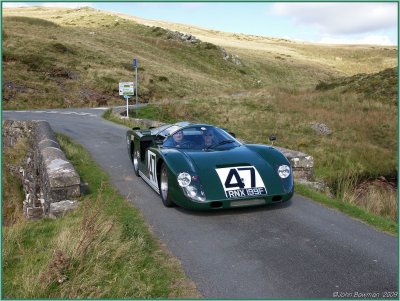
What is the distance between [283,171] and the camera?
7.02 metres

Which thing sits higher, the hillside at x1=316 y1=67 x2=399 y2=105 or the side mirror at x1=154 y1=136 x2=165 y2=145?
the side mirror at x1=154 y1=136 x2=165 y2=145

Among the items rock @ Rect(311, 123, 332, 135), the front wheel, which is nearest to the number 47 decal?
the front wheel

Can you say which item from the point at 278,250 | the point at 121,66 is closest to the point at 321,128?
the point at 278,250

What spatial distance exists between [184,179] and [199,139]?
1.58m

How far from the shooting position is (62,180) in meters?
7.59

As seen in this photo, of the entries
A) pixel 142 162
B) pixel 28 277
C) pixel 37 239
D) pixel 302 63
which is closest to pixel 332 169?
pixel 142 162

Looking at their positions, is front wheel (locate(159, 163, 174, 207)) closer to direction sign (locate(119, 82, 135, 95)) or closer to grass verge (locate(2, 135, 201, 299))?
grass verge (locate(2, 135, 201, 299))

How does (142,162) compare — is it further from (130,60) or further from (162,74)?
(130,60)

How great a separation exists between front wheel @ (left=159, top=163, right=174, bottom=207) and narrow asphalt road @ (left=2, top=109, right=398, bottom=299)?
121mm

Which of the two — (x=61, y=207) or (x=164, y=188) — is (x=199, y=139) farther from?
(x=61, y=207)

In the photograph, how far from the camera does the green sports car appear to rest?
253 inches

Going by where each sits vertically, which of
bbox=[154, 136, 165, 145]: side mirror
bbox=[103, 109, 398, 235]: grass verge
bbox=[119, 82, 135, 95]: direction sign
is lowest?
bbox=[103, 109, 398, 235]: grass verge

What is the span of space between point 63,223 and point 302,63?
262ft

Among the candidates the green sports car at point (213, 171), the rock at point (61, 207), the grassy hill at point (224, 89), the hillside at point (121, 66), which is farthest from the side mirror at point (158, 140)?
the hillside at point (121, 66)
